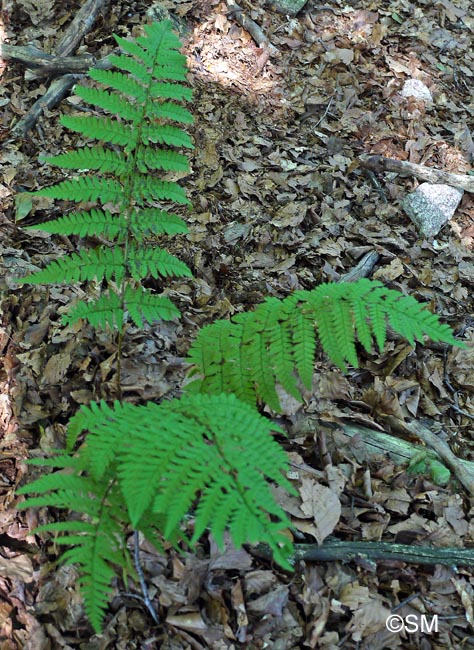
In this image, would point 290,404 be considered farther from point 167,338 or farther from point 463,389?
point 463,389

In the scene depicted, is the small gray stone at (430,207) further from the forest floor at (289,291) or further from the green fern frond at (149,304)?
the green fern frond at (149,304)

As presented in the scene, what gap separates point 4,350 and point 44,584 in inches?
55.7

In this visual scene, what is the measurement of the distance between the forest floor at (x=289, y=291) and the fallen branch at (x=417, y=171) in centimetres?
10

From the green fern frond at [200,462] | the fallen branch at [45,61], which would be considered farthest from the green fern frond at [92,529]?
the fallen branch at [45,61]

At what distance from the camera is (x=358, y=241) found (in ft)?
15.1

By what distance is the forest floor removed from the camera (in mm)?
2395

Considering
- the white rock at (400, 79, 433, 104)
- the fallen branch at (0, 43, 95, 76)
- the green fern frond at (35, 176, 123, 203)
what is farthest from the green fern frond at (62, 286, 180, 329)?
the white rock at (400, 79, 433, 104)

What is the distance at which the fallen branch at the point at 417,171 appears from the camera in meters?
5.11

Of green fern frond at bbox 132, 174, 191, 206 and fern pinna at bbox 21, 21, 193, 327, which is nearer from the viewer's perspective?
fern pinna at bbox 21, 21, 193, 327

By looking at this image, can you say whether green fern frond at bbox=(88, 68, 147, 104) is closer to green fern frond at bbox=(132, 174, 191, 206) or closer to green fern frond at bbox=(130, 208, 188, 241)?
green fern frond at bbox=(132, 174, 191, 206)

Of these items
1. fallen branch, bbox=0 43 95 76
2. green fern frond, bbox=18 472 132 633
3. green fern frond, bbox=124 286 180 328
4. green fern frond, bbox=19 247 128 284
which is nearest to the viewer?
green fern frond, bbox=18 472 132 633

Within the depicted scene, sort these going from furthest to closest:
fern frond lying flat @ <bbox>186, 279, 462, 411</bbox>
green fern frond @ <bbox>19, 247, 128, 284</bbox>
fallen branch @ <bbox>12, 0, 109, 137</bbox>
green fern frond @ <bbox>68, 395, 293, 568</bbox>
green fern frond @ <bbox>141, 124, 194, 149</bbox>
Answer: fallen branch @ <bbox>12, 0, 109, 137</bbox> → green fern frond @ <bbox>141, 124, 194, 149</bbox> → green fern frond @ <bbox>19, 247, 128, 284</bbox> → fern frond lying flat @ <bbox>186, 279, 462, 411</bbox> → green fern frond @ <bbox>68, 395, 293, 568</bbox>

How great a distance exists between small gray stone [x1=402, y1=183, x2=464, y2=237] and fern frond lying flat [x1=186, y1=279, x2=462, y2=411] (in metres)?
2.82

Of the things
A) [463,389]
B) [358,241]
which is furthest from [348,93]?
[463,389]
